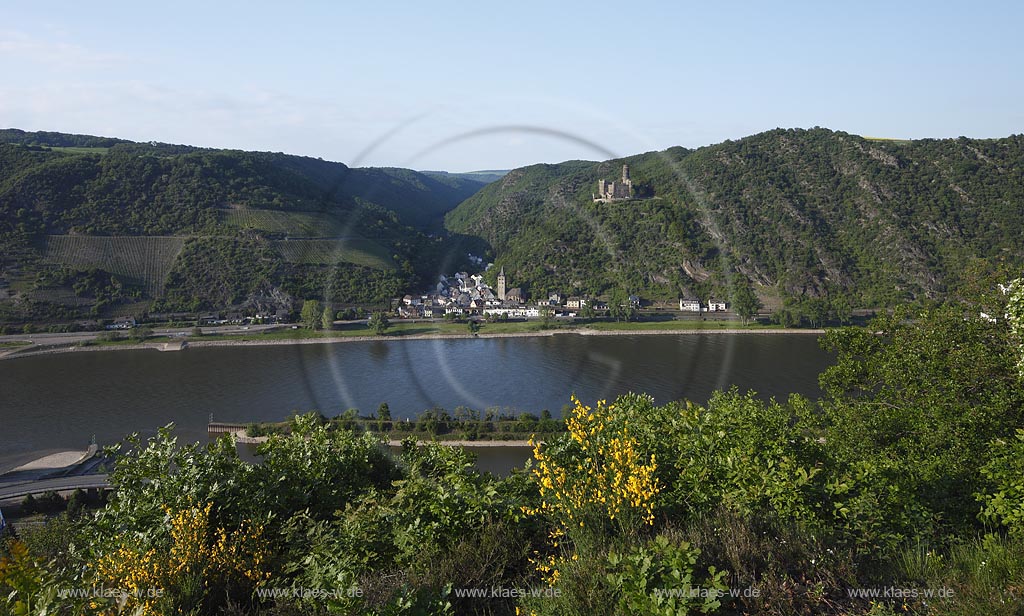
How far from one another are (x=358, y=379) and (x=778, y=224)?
1073 inches

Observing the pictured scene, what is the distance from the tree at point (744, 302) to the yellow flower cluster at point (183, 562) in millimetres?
26810

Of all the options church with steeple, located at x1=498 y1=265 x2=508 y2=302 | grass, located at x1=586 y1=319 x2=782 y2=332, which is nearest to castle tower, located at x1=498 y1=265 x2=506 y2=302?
→ church with steeple, located at x1=498 y1=265 x2=508 y2=302

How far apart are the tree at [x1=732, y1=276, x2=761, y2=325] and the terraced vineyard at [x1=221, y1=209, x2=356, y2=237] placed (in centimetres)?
2278

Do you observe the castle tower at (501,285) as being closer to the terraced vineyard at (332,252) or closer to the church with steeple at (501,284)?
the church with steeple at (501,284)

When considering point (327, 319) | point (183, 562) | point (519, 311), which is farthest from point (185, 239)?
point (183, 562)

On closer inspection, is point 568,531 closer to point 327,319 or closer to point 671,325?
point 327,319

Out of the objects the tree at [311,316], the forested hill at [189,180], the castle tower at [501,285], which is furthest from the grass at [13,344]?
the castle tower at [501,285]

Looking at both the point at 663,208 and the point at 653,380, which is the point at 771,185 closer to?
the point at 663,208

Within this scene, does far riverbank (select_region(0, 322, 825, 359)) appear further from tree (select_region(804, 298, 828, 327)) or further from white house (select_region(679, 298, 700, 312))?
white house (select_region(679, 298, 700, 312))

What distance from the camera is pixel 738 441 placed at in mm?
2500

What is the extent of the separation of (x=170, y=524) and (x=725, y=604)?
6.36ft

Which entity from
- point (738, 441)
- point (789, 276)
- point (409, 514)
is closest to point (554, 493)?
point (409, 514)

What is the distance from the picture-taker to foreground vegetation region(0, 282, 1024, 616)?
1.55 m

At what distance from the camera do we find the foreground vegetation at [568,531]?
1554 mm
